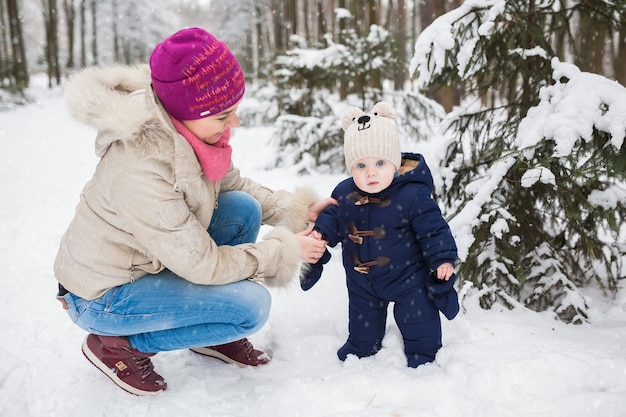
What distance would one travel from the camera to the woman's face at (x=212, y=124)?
193 cm

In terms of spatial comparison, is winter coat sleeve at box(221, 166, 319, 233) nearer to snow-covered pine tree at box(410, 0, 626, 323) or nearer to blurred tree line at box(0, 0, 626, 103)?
snow-covered pine tree at box(410, 0, 626, 323)

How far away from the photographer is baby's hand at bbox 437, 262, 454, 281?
2.02m

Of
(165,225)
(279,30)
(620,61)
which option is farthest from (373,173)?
(279,30)

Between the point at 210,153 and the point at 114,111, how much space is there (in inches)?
16.1

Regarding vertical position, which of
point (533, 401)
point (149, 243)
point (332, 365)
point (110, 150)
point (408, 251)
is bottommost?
point (332, 365)

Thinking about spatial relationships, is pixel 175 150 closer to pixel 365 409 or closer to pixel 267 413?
pixel 267 413

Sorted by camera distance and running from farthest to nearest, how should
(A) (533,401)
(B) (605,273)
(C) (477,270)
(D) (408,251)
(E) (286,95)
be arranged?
(E) (286,95) < (B) (605,273) < (C) (477,270) < (D) (408,251) < (A) (533,401)

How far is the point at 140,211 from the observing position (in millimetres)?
1806

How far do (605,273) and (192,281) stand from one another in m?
2.61

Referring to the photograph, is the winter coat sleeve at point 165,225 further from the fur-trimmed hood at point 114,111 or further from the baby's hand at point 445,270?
the baby's hand at point 445,270

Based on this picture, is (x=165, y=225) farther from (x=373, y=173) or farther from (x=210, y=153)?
(x=373, y=173)

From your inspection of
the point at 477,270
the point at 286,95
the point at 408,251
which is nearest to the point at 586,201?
the point at 477,270

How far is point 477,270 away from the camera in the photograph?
261 cm

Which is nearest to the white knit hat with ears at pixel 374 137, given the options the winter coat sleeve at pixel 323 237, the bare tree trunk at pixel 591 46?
the winter coat sleeve at pixel 323 237
